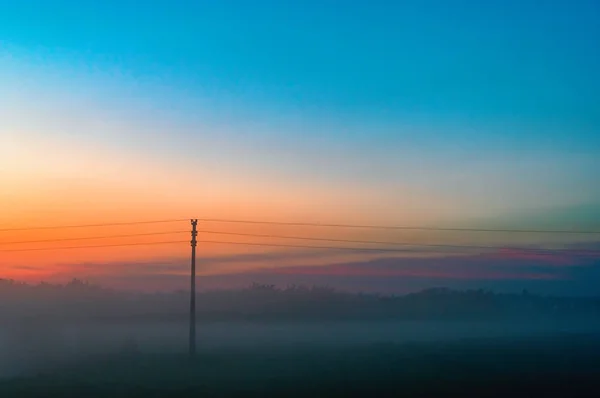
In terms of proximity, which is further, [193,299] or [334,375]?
[193,299]

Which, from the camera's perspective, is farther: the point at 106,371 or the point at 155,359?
the point at 155,359

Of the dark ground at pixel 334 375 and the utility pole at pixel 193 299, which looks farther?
the utility pole at pixel 193 299

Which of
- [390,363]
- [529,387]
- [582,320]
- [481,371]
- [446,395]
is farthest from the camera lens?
[582,320]

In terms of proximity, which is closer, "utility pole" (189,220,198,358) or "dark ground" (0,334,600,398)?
"dark ground" (0,334,600,398)

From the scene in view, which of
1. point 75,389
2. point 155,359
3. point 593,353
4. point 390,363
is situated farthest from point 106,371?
point 593,353

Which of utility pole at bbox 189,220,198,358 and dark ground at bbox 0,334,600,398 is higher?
utility pole at bbox 189,220,198,358

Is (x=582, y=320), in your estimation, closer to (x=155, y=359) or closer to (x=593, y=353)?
(x=593, y=353)

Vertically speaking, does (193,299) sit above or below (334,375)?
above

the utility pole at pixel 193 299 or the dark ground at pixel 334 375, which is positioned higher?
the utility pole at pixel 193 299
